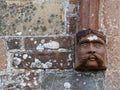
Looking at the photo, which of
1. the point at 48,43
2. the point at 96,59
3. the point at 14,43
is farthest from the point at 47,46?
the point at 96,59

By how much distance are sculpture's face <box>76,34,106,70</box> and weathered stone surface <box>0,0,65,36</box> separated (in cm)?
20

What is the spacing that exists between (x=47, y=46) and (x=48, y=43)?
0.06 ft

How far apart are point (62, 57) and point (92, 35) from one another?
0.20m

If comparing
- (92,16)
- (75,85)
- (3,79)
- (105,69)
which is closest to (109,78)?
(105,69)

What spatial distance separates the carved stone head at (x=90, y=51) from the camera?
1.95 meters

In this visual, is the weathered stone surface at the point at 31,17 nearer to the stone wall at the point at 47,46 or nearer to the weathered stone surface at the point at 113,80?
the stone wall at the point at 47,46

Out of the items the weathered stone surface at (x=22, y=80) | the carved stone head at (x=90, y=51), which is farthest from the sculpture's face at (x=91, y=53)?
the weathered stone surface at (x=22, y=80)

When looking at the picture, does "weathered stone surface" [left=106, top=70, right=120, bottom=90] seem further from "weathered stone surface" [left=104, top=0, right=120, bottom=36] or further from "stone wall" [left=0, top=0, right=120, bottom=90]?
"weathered stone surface" [left=104, top=0, right=120, bottom=36]

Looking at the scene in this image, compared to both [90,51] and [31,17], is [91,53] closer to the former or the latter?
[90,51]

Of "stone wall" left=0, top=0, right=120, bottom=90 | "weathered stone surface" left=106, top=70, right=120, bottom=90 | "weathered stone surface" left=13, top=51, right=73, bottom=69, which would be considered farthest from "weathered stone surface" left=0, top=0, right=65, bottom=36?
"weathered stone surface" left=106, top=70, right=120, bottom=90

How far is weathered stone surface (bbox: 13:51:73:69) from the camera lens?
2057mm

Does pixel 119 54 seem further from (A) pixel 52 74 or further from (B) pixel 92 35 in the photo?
(A) pixel 52 74

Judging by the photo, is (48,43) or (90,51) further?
(48,43)

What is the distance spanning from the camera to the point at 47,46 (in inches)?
82.4
